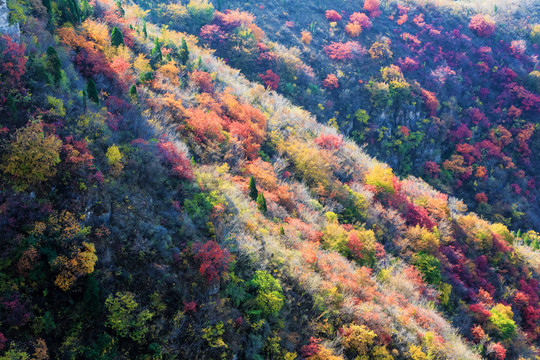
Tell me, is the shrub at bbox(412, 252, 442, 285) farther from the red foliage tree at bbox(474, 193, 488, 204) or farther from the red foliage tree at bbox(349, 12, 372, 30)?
the red foliage tree at bbox(349, 12, 372, 30)

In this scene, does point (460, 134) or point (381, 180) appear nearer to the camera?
point (381, 180)

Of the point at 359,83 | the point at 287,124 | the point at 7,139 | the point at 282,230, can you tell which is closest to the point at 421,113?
the point at 359,83

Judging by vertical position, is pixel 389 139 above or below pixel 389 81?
below

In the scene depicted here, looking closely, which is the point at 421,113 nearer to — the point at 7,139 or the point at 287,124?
the point at 287,124

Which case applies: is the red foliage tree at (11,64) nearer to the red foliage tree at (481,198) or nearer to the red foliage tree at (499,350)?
the red foliage tree at (499,350)

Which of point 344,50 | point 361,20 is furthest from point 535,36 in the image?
point 344,50

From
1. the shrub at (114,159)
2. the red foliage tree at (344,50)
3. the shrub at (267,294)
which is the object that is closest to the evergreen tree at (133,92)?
the shrub at (114,159)

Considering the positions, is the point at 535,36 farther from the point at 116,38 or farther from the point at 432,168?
the point at 116,38
